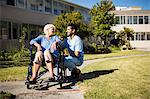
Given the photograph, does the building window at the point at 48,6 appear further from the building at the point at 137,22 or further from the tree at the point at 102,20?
the building at the point at 137,22

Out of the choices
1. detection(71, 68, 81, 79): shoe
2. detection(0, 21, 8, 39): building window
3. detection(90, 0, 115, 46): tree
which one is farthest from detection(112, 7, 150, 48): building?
detection(71, 68, 81, 79): shoe

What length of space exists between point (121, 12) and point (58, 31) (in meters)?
26.3

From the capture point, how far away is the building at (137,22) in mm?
50844

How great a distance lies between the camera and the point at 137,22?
5128 cm

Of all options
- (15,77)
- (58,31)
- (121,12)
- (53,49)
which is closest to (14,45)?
(58,31)

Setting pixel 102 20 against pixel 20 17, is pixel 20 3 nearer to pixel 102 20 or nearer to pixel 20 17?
pixel 20 17

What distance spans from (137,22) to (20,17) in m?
27.1

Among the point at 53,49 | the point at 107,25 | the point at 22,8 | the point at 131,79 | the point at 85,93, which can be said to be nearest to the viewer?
the point at 85,93

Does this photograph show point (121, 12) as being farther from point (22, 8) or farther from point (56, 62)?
point (56, 62)

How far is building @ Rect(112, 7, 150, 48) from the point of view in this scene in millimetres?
50844

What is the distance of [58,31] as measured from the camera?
26.4m

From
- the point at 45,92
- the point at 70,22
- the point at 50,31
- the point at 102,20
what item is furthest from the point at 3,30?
the point at 45,92

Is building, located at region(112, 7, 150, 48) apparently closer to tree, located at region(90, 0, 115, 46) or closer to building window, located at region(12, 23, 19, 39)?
tree, located at region(90, 0, 115, 46)

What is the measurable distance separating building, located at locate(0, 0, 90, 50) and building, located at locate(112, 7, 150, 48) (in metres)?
17.1
